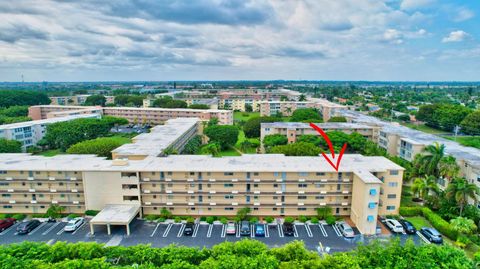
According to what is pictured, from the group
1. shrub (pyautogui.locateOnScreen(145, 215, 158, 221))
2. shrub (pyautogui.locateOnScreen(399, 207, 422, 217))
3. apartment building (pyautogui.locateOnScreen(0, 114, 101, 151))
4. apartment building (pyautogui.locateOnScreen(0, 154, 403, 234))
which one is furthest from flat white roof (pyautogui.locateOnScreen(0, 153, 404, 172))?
apartment building (pyautogui.locateOnScreen(0, 114, 101, 151))

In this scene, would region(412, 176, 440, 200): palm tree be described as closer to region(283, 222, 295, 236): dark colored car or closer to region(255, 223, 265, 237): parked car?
region(283, 222, 295, 236): dark colored car

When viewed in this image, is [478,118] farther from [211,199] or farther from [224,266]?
[224,266]

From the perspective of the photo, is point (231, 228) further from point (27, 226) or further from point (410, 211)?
point (27, 226)

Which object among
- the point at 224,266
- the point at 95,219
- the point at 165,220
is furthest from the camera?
the point at 165,220

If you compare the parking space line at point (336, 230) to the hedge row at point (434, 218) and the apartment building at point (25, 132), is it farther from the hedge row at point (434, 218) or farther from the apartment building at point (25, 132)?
the apartment building at point (25, 132)

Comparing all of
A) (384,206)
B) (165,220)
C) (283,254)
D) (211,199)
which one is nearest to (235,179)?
(211,199)

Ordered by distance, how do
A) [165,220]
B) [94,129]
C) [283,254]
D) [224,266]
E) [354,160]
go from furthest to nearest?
[94,129]
[354,160]
[165,220]
[283,254]
[224,266]

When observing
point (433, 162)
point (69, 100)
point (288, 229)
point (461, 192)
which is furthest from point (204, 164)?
point (69, 100)
